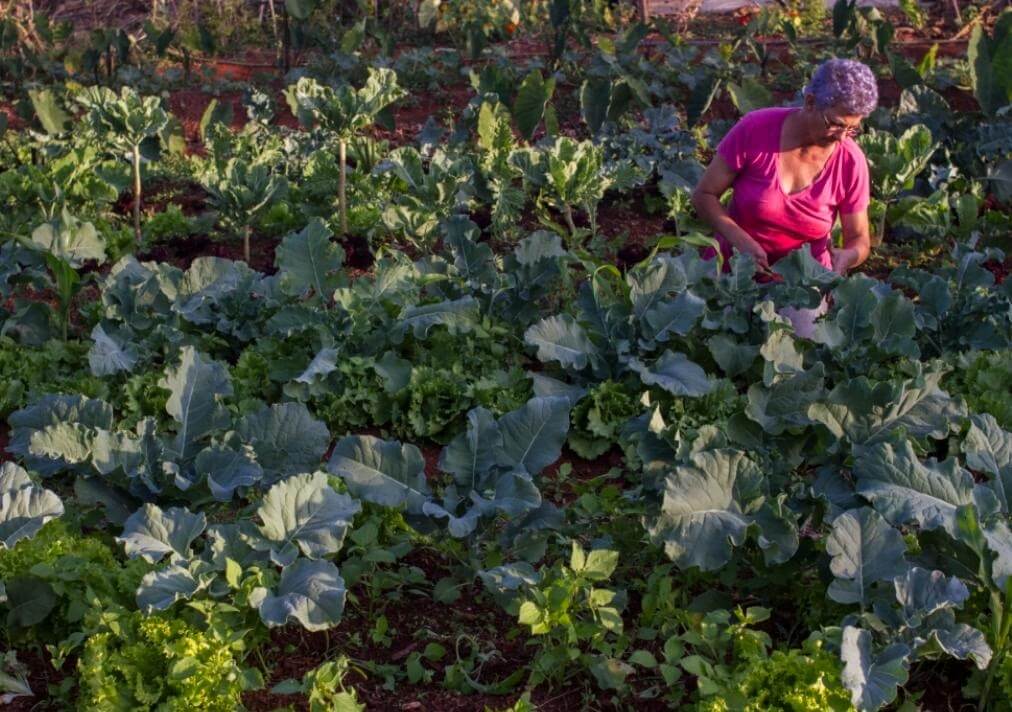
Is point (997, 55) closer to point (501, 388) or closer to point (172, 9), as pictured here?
point (501, 388)

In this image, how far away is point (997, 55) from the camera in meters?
7.66

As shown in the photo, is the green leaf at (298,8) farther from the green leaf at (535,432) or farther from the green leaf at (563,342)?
the green leaf at (535,432)

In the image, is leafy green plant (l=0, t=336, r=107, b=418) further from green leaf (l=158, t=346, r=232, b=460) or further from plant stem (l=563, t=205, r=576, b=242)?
plant stem (l=563, t=205, r=576, b=242)

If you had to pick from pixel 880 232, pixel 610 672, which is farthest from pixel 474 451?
pixel 880 232

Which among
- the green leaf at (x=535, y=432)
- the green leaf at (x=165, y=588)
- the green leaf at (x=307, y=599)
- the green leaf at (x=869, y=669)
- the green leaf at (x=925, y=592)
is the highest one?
the green leaf at (x=925, y=592)

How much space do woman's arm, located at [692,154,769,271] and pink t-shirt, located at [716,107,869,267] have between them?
5cm

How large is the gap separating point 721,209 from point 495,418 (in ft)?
4.80

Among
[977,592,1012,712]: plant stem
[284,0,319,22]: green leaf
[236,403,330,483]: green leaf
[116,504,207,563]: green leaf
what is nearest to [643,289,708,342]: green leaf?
[236,403,330,483]: green leaf

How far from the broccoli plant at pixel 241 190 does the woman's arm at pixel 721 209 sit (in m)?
2.16

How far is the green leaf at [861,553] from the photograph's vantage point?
3.32 m

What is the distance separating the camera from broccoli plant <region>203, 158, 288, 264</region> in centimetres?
609

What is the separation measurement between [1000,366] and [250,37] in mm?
8497

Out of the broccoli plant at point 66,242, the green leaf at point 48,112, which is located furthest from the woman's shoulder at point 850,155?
the green leaf at point 48,112

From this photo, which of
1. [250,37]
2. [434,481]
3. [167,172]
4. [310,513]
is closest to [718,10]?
[250,37]
